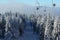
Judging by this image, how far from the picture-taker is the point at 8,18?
653 inches

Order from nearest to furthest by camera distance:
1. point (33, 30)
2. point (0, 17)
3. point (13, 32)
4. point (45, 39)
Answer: point (13, 32) → point (45, 39) → point (33, 30) → point (0, 17)

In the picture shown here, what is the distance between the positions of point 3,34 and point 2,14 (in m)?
2.66

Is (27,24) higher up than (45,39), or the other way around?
(27,24)

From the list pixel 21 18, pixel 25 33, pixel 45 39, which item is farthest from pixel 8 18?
pixel 45 39

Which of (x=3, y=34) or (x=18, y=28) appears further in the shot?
(x=3, y=34)

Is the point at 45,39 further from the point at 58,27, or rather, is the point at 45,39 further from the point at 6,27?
the point at 6,27

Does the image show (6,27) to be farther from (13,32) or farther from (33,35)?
(33,35)

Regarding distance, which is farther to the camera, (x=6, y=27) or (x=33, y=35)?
(x=33, y=35)

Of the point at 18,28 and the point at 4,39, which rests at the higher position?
the point at 18,28

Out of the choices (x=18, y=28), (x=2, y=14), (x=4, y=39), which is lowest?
(x=4, y=39)

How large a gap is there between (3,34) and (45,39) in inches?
143

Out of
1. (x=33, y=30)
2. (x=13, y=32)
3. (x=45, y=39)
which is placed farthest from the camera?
(x=33, y=30)

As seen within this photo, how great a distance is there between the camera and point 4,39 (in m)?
16.3

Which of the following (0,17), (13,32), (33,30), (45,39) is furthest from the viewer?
(0,17)
